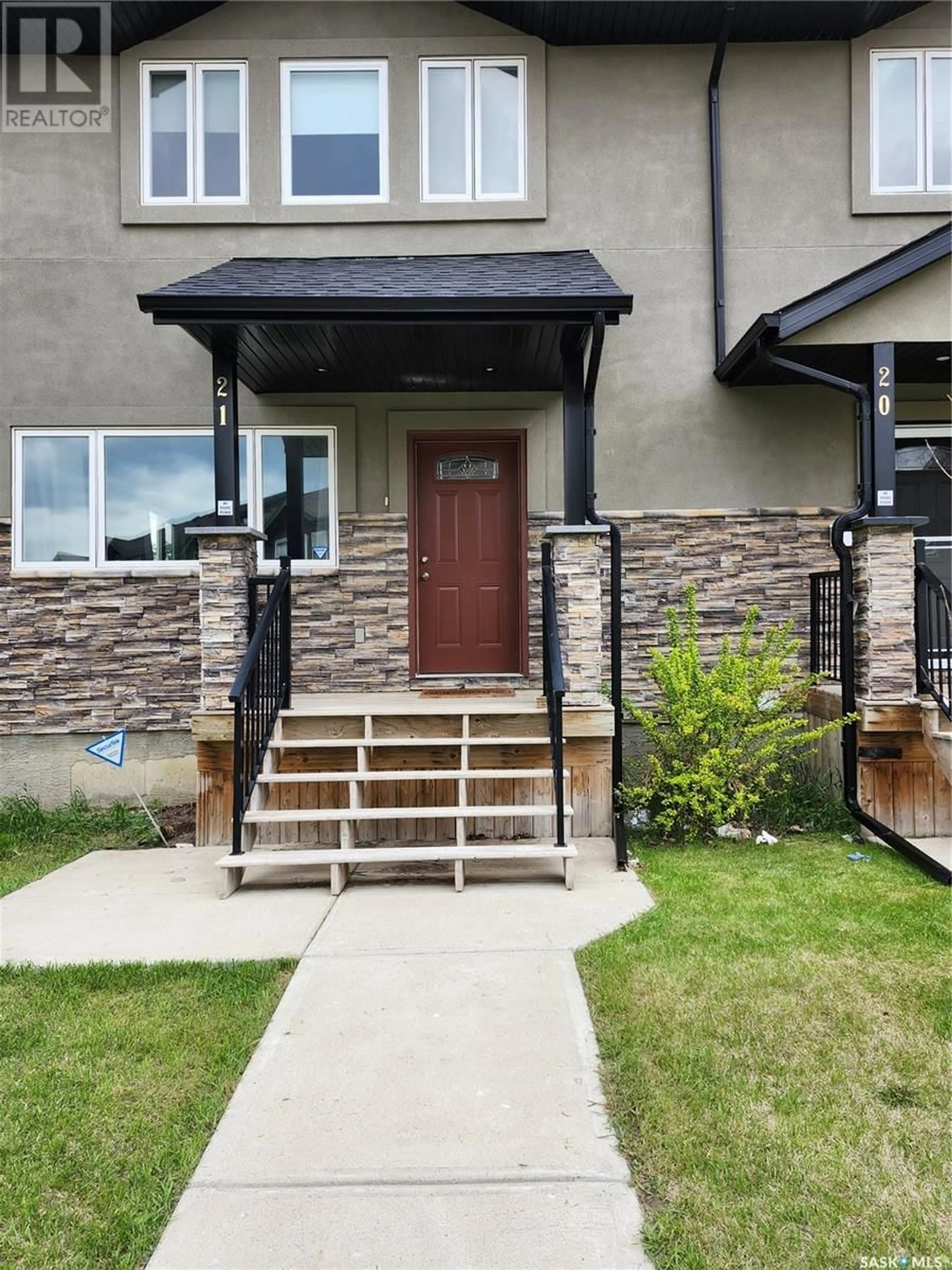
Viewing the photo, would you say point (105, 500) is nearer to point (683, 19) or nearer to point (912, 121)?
point (683, 19)

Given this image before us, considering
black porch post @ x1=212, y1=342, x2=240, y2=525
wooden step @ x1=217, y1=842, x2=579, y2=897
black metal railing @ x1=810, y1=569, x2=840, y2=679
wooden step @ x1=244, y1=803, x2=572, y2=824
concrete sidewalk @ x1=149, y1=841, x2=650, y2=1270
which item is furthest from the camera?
black metal railing @ x1=810, y1=569, x2=840, y2=679

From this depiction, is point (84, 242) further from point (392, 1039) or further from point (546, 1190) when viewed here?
point (546, 1190)

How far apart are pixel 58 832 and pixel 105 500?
2.76m

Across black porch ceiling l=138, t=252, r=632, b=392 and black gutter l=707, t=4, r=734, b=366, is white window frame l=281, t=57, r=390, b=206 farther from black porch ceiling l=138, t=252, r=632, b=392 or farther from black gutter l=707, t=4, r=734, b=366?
black gutter l=707, t=4, r=734, b=366

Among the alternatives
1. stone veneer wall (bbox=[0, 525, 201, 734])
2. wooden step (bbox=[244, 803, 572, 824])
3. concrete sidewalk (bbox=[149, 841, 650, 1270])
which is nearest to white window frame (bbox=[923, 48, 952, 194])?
wooden step (bbox=[244, 803, 572, 824])

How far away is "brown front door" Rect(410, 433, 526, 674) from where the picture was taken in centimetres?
718

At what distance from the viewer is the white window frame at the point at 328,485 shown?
23.0 ft

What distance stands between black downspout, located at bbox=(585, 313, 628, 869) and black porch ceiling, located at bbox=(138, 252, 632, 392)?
0.26 metres

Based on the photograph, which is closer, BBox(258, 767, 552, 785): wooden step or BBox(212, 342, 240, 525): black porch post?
BBox(258, 767, 552, 785): wooden step

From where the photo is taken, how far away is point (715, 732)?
17.7 ft

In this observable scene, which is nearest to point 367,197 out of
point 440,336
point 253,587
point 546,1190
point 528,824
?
point 440,336

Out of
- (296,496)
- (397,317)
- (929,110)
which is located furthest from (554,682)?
(929,110)

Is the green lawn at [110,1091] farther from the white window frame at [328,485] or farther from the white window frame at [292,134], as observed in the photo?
the white window frame at [292,134]

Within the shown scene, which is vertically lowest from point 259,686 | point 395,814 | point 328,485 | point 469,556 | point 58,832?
point 58,832
